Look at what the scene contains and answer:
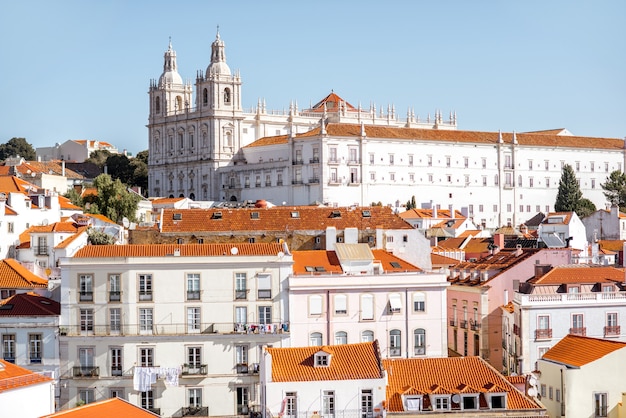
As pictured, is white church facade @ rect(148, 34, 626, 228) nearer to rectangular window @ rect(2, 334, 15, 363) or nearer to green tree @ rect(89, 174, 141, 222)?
green tree @ rect(89, 174, 141, 222)

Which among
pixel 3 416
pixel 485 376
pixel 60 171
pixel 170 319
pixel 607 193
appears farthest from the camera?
pixel 607 193

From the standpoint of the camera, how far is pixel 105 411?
100 ft

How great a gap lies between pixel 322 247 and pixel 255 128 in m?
98.6

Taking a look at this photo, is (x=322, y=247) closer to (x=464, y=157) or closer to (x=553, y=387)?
(x=553, y=387)

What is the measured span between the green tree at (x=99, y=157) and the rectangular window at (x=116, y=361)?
124324 mm

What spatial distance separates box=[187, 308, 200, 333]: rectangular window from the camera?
4356 cm

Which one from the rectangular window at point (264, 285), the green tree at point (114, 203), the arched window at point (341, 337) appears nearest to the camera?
the rectangular window at point (264, 285)

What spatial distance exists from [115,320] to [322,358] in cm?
974

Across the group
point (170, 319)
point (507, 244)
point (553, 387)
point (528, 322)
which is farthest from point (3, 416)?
point (507, 244)

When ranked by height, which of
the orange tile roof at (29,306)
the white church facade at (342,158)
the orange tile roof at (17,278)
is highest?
the white church facade at (342,158)

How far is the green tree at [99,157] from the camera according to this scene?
551ft

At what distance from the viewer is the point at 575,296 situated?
1816 inches

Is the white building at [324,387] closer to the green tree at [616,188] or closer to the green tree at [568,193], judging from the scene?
the green tree at [568,193]

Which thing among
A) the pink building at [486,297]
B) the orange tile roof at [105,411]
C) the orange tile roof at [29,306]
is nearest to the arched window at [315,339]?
the pink building at [486,297]
